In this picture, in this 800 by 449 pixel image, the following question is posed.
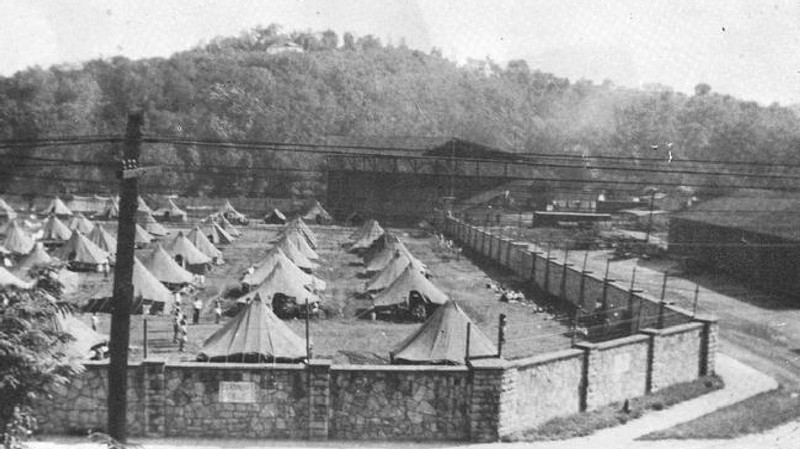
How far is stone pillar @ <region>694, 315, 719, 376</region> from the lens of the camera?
2080cm

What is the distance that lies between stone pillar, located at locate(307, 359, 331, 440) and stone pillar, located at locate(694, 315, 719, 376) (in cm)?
1129

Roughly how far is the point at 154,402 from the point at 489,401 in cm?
688

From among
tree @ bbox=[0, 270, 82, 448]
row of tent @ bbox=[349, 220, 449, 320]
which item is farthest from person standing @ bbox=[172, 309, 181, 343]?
tree @ bbox=[0, 270, 82, 448]

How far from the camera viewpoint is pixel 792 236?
3281cm

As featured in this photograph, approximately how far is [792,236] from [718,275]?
20.7 ft

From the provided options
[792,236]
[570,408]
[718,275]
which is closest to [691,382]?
[570,408]

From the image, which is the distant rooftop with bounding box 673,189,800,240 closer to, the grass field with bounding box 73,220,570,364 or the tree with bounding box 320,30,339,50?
the grass field with bounding box 73,220,570,364

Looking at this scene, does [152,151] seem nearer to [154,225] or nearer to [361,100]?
[154,225]

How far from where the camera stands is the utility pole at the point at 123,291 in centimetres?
1146

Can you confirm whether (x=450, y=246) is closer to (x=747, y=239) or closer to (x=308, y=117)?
(x=747, y=239)

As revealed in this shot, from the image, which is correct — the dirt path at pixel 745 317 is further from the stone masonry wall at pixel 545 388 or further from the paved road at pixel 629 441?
the stone masonry wall at pixel 545 388

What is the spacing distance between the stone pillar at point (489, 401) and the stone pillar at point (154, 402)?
6344 mm

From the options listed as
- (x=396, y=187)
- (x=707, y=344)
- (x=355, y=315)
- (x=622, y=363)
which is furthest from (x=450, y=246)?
(x=622, y=363)

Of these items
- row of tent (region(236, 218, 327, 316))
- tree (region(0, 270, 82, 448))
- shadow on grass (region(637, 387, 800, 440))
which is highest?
tree (region(0, 270, 82, 448))
